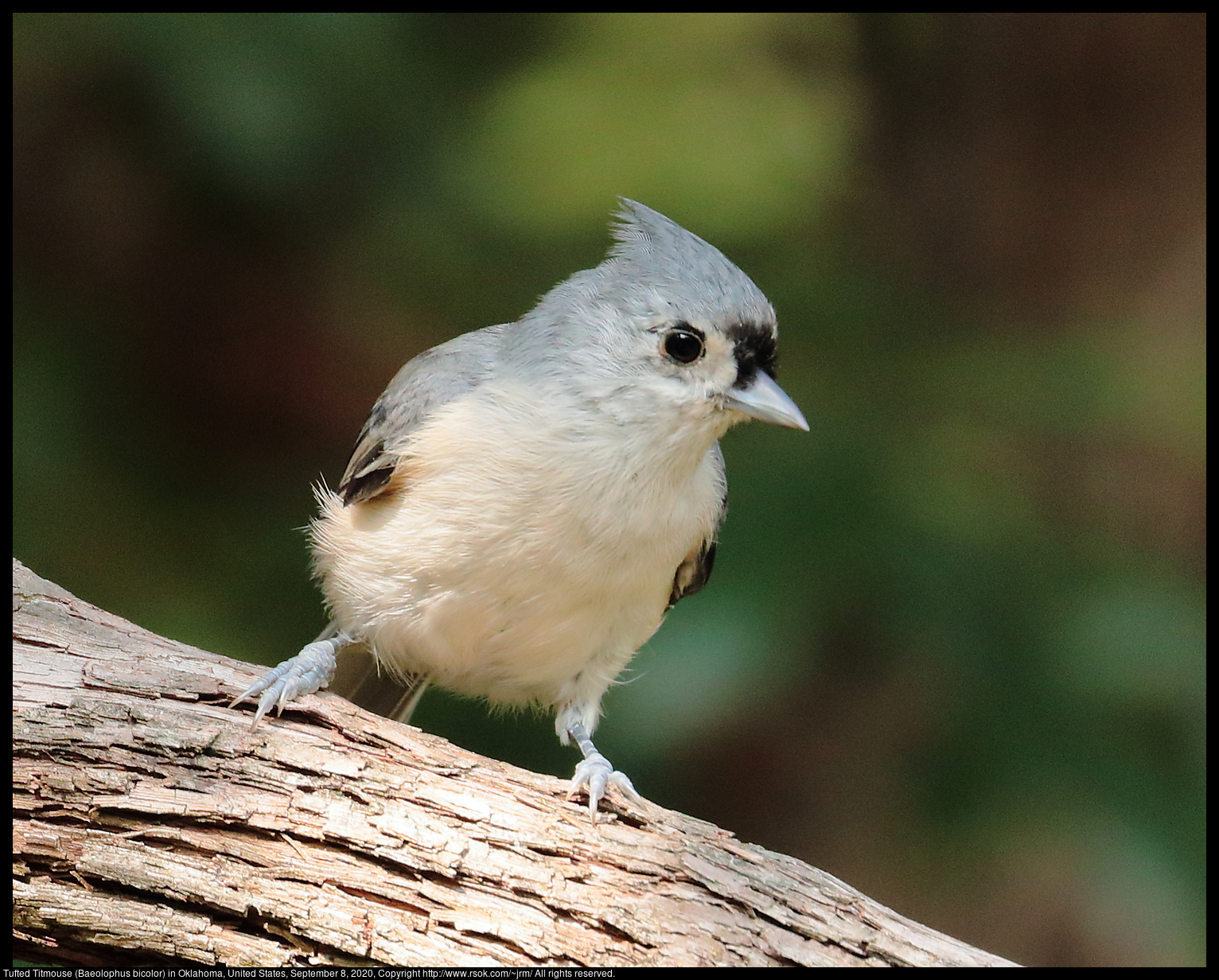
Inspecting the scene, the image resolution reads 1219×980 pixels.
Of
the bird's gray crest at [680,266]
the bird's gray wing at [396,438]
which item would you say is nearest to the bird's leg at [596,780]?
the bird's gray wing at [396,438]

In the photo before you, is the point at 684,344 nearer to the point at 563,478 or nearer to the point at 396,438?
the point at 563,478

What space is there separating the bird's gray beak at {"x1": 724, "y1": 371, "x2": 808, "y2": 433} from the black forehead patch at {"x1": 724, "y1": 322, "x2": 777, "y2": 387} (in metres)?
0.02

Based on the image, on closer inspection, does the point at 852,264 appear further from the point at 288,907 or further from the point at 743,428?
the point at 288,907

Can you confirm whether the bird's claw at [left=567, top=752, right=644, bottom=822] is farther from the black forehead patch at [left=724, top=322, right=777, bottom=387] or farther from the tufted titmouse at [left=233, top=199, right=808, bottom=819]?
the black forehead patch at [left=724, top=322, right=777, bottom=387]

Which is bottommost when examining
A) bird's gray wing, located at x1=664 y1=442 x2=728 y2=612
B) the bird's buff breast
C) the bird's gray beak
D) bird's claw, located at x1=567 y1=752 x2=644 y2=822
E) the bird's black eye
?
bird's claw, located at x1=567 y1=752 x2=644 y2=822

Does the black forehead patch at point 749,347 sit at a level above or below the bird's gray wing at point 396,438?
above

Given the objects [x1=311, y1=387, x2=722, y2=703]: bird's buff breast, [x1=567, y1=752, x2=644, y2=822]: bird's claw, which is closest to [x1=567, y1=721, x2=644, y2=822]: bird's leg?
[x1=567, y1=752, x2=644, y2=822]: bird's claw

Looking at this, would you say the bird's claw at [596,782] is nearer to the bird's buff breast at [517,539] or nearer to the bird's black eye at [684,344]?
the bird's buff breast at [517,539]

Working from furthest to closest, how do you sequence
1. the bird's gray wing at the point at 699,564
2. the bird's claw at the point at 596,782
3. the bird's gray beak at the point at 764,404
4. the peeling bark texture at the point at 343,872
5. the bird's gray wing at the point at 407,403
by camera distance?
the bird's gray wing at the point at 699,564, the bird's gray wing at the point at 407,403, the bird's gray beak at the point at 764,404, the bird's claw at the point at 596,782, the peeling bark texture at the point at 343,872

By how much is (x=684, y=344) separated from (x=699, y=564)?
741 millimetres

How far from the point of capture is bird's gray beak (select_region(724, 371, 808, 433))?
2.55 metres

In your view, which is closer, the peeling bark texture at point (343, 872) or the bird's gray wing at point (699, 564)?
the peeling bark texture at point (343, 872)

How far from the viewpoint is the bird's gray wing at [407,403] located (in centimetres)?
287

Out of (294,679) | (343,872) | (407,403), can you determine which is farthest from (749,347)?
(343,872)
